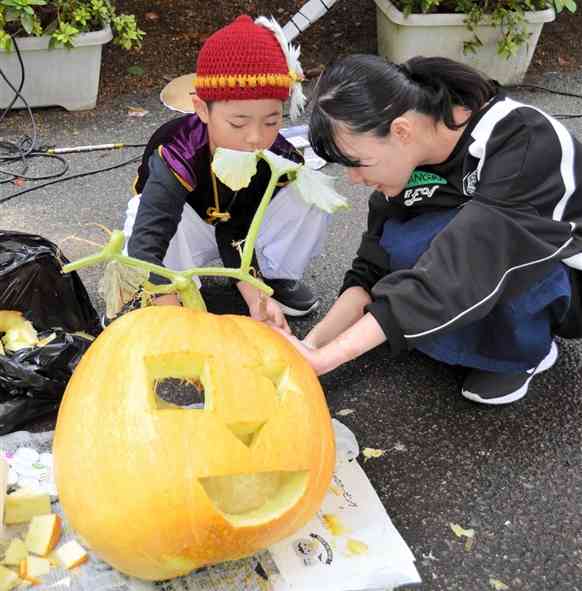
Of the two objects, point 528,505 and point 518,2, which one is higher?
point 518,2

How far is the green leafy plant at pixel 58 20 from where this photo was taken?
3.11m

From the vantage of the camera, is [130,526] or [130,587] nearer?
[130,526]

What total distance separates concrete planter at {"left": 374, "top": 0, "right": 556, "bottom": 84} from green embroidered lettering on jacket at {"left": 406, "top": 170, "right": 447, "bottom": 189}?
91.7 inches

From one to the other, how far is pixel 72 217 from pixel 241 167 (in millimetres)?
1525

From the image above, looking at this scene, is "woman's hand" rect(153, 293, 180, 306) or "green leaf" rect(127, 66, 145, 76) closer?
"woman's hand" rect(153, 293, 180, 306)

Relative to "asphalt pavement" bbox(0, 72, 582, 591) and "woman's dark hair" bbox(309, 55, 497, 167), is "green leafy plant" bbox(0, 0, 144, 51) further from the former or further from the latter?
"woman's dark hair" bbox(309, 55, 497, 167)

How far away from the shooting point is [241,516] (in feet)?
4.00

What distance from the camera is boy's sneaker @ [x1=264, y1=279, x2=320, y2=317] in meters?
2.15

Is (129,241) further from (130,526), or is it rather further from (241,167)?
(130,526)

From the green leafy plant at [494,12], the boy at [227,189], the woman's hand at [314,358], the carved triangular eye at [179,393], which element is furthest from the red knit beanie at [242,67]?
the green leafy plant at [494,12]

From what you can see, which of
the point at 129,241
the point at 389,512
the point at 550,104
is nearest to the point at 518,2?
the point at 550,104

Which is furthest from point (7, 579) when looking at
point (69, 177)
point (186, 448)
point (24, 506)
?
point (69, 177)

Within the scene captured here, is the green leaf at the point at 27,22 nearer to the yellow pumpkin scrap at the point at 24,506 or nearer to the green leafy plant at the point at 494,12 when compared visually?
the green leafy plant at the point at 494,12

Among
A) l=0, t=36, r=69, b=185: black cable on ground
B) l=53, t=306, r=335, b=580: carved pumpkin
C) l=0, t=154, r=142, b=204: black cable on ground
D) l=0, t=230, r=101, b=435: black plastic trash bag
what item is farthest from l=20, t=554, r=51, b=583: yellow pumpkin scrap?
l=0, t=36, r=69, b=185: black cable on ground
